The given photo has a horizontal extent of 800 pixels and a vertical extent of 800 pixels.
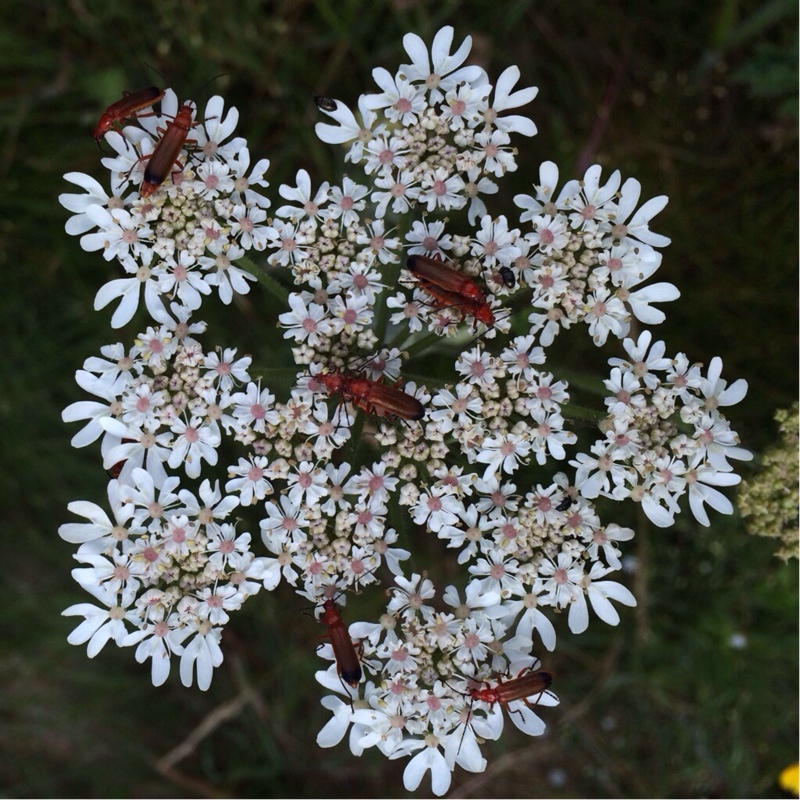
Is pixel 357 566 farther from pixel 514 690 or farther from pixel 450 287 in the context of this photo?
pixel 450 287

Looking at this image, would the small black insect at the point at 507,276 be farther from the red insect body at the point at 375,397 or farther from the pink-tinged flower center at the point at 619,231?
the red insect body at the point at 375,397

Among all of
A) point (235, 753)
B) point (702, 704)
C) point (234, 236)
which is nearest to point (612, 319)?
point (234, 236)

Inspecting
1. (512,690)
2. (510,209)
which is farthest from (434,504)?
(510,209)

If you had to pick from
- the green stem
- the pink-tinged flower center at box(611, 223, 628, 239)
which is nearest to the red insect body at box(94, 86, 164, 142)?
the green stem

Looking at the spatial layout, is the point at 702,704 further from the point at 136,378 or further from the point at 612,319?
the point at 136,378

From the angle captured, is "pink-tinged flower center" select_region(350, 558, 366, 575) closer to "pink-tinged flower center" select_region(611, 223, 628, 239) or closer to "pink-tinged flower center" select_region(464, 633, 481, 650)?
"pink-tinged flower center" select_region(464, 633, 481, 650)

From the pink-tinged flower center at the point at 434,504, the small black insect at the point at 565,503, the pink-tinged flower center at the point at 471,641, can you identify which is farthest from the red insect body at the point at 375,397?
the pink-tinged flower center at the point at 471,641
